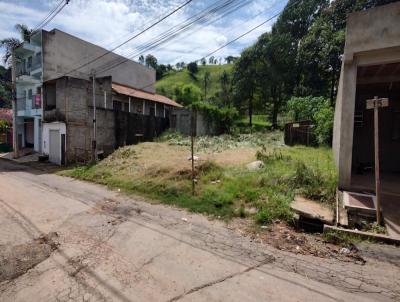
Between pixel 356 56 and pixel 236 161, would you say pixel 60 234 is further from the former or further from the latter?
pixel 356 56

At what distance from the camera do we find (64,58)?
23734mm

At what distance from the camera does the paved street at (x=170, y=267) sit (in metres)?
3.76

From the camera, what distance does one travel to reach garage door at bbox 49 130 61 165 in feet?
62.1

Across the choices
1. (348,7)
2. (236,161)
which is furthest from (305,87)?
(236,161)

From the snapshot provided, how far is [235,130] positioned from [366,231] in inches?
932

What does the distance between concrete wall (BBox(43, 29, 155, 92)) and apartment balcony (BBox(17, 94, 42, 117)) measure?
193 centimetres

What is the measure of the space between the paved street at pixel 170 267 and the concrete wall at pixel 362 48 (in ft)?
10.6

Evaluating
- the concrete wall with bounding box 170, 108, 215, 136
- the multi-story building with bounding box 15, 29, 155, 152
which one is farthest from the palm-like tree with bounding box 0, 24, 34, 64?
the concrete wall with bounding box 170, 108, 215, 136

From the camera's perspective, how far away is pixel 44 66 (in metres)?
22.2

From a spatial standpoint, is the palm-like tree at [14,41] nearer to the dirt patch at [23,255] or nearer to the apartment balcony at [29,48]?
the apartment balcony at [29,48]

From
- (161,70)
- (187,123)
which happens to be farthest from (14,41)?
(161,70)

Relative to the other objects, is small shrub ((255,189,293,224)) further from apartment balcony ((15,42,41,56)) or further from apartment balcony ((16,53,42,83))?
apartment balcony ((15,42,41,56))

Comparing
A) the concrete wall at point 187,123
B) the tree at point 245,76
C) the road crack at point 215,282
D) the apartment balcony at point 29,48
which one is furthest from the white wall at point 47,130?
the tree at point 245,76

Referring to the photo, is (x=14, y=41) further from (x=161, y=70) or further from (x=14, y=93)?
(x=161, y=70)
